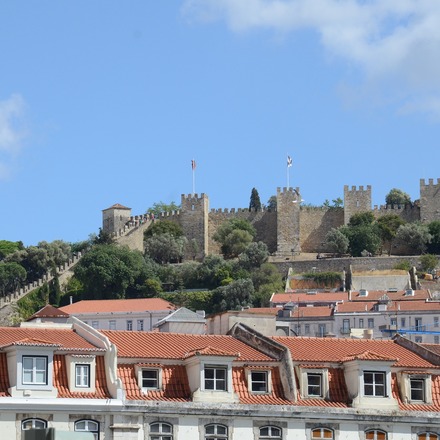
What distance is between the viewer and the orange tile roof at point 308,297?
424 ft

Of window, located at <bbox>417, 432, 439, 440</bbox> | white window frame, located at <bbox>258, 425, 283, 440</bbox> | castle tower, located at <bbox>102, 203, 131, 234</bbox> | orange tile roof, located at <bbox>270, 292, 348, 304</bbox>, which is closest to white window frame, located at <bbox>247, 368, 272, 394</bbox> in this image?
white window frame, located at <bbox>258, 425, 283, 440</bbox>

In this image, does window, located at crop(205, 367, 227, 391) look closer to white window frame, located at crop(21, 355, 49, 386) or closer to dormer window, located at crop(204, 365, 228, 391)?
dormer window, located at crop(204, 365, 228, 391)

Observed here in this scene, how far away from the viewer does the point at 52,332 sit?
1709 inches

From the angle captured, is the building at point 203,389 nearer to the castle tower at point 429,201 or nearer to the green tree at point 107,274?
the green tree at point 107,274

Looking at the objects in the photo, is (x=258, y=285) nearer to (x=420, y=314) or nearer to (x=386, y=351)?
(x=420, y=314)

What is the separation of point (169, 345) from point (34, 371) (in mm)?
4685

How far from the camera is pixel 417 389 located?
43.5m

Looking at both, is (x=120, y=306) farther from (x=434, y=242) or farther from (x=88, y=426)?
(x=88, y=426)

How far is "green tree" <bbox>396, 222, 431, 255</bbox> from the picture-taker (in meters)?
154

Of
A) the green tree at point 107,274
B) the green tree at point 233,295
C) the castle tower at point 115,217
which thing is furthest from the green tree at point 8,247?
the green tree at point 233,295

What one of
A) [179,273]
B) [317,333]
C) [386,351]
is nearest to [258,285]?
[179,273]

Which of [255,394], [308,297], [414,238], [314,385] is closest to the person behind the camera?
[255,394]

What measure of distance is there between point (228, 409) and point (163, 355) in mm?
2274

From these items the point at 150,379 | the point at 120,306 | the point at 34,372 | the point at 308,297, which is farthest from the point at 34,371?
the point at 308,297
